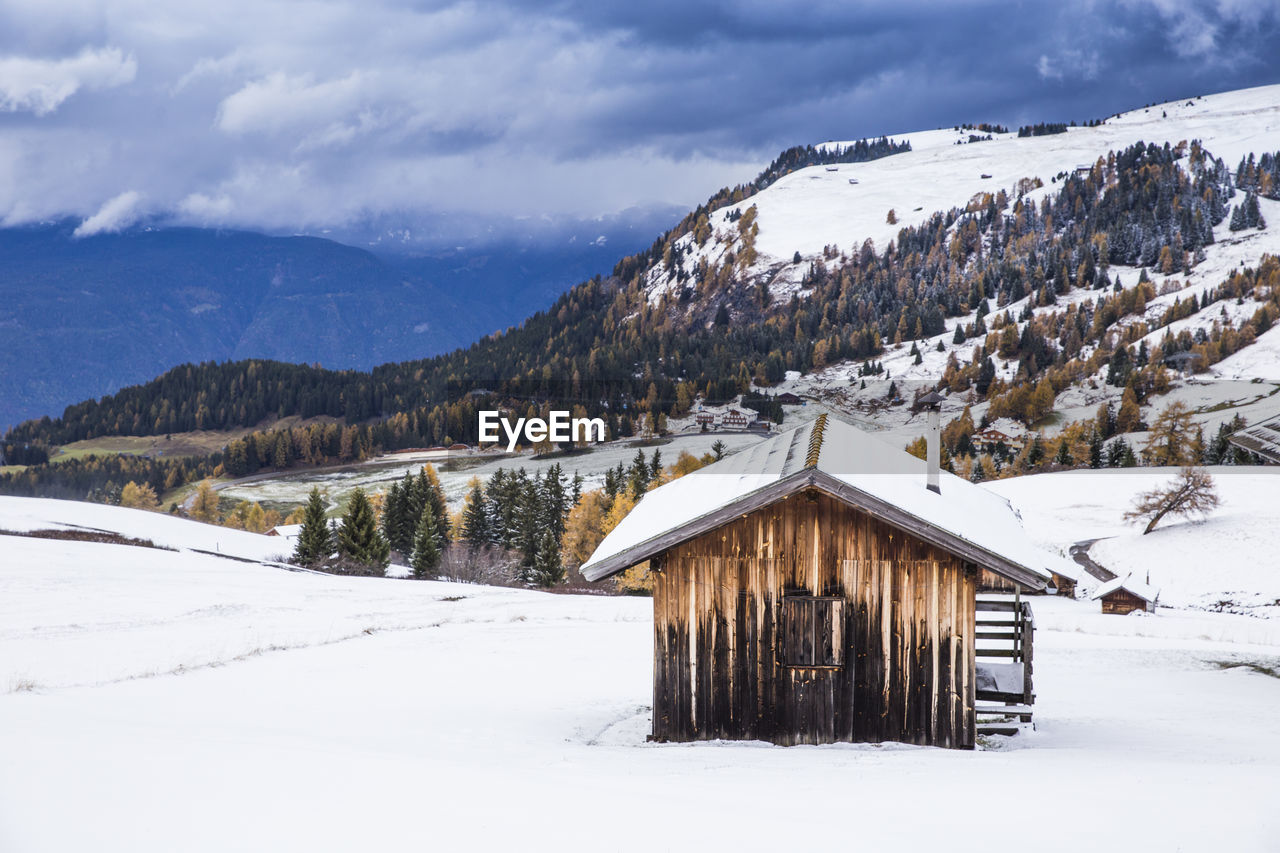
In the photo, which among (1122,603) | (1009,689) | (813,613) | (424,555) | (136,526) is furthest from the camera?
(136,526)

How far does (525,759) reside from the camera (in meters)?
11.4

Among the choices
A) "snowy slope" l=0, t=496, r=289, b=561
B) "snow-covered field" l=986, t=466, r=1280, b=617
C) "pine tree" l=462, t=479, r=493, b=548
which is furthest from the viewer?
"pine tree" l=462, t=479, r=493, b=548

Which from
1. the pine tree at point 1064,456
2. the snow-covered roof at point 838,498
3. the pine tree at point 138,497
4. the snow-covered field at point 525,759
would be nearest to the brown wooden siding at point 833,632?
the snow-covered roof at point 838,498

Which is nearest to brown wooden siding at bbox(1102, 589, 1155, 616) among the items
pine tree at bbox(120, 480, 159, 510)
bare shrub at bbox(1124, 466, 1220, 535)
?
bare shrub at bbox(1124, 466, 1220, 535)

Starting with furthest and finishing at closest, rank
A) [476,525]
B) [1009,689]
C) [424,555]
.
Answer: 1. [476,525]
2. [424,555]
3. [1009,689]

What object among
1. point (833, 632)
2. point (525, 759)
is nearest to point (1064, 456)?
point (833, 632)

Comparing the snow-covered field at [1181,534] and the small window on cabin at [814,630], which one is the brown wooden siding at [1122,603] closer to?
the snow-covered field at [1181,534]

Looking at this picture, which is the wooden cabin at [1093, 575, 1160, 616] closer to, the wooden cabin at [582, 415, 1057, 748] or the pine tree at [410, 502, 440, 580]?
the wooden cabin at [582, 415, 1057, 748]

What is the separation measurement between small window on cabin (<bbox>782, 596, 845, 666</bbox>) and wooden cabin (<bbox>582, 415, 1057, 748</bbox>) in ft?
0.06

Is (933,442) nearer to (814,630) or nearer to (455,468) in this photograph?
(814,630)

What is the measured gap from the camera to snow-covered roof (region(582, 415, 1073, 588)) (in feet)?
41.4

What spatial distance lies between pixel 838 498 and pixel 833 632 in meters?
1.92

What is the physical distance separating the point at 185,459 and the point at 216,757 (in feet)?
694

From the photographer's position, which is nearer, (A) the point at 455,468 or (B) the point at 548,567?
(B) the point at 548,567
